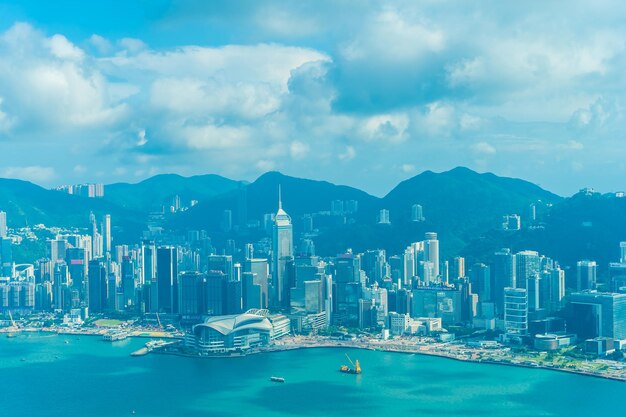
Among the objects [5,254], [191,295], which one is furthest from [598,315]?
[5,254]

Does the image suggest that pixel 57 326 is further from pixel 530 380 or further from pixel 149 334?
pixel 530 380

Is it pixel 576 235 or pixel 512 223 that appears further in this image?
pixel 512 223

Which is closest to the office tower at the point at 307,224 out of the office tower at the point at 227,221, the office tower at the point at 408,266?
the office tower at the point at 227,221

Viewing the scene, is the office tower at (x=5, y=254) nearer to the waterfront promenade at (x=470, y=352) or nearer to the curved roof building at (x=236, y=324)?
the curved roof building at (x=236, y=324)

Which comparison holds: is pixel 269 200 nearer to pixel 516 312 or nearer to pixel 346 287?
pixel 346 287

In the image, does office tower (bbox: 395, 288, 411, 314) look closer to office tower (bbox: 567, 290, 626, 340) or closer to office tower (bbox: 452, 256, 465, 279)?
office tower (bbox: 452, 256, 465, 279)

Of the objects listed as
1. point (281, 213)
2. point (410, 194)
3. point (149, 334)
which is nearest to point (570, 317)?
point (149, 334)
